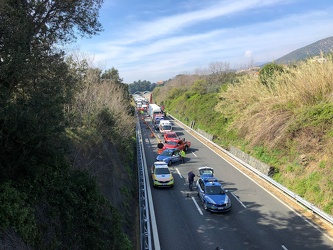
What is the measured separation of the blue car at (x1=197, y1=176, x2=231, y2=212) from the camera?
1577cm

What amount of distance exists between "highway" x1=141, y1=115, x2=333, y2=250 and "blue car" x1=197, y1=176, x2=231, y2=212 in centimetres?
38

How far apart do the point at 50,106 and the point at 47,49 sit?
2.80 metres

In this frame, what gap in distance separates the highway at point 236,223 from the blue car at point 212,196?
1.24 feet

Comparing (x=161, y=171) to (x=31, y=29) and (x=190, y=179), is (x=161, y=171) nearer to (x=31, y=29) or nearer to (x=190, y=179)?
(x=190, y=179)

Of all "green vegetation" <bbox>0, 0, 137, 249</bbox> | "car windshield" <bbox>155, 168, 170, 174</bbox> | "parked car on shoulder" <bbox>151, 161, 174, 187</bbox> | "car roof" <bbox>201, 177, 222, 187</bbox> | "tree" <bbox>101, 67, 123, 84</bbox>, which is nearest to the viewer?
"green vegetation" <bbox>0, 0, 137, 249</bbox>

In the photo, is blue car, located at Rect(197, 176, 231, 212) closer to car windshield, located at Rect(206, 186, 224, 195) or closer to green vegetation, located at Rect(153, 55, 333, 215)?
car windshield, located at Rect(206, 186, 224, 195)

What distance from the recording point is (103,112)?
20.8 metres

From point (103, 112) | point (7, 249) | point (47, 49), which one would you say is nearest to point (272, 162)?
point (103, 112)

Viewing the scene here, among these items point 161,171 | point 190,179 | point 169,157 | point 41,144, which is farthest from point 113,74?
point 41,144

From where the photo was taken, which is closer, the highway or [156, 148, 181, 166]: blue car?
the highway

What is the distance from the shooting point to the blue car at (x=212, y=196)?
51.8 ft

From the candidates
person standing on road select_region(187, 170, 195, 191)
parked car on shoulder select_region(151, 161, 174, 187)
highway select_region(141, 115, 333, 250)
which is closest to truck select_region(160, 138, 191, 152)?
highway select_region(141, 115, 333, 250)

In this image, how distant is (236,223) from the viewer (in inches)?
581

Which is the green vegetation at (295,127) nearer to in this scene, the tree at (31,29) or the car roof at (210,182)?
the car roof at (210,182)
